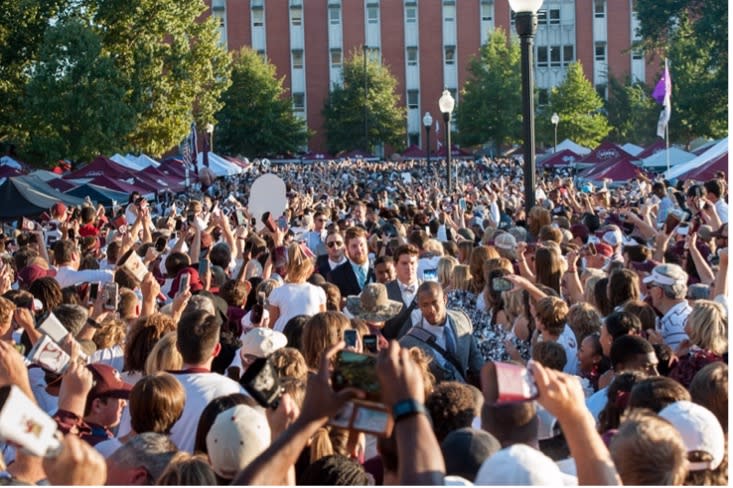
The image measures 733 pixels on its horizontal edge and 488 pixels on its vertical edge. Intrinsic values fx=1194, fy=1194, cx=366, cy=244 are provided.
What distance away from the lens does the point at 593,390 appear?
6.71 meters

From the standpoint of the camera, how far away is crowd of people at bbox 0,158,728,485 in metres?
3.49

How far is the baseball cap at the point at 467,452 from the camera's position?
14.1ft

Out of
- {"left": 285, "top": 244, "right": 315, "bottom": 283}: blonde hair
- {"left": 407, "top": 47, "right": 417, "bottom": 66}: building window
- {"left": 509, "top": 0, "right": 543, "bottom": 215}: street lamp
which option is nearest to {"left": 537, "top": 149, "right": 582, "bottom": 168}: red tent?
{"left": 509, "top": 0, "right": 543, "bottom": 215}: street lamp

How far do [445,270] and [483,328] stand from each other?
1.55 meters

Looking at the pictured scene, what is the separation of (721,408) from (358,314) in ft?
11.2

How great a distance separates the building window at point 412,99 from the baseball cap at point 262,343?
8815cm

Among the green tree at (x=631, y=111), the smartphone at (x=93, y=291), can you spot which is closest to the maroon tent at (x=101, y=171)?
the smartphone at (x=93, y=291)

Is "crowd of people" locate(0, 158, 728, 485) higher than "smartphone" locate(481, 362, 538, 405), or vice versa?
"smartphone" locate(481, 362, 538, 405)

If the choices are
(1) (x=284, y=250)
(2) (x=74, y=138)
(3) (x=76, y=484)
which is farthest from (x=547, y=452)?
(2) (x=74, y=138)

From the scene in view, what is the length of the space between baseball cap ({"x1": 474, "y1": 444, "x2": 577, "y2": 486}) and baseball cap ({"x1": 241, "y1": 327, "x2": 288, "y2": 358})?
2.89 metres

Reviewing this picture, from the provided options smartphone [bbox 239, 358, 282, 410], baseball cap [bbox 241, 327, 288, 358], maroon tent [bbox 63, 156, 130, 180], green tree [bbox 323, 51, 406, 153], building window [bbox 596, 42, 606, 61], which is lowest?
baseball cap [bbox 241, 327, 288, 358]

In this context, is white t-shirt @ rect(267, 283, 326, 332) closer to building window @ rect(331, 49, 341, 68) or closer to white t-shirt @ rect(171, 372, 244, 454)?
white t-shirt @ rect(171, 372, 244, 454)

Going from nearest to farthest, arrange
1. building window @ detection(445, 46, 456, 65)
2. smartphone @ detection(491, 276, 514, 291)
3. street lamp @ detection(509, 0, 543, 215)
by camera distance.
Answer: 1. smartphone @ detection(491, 276, 514, 291)
2. street lamp @ detection(509, 0, 543, 215)
3. building window @ detection(445, 46, 456, 65)

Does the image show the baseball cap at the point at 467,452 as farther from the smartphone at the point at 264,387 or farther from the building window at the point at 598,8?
the building window at the point at 598,8
